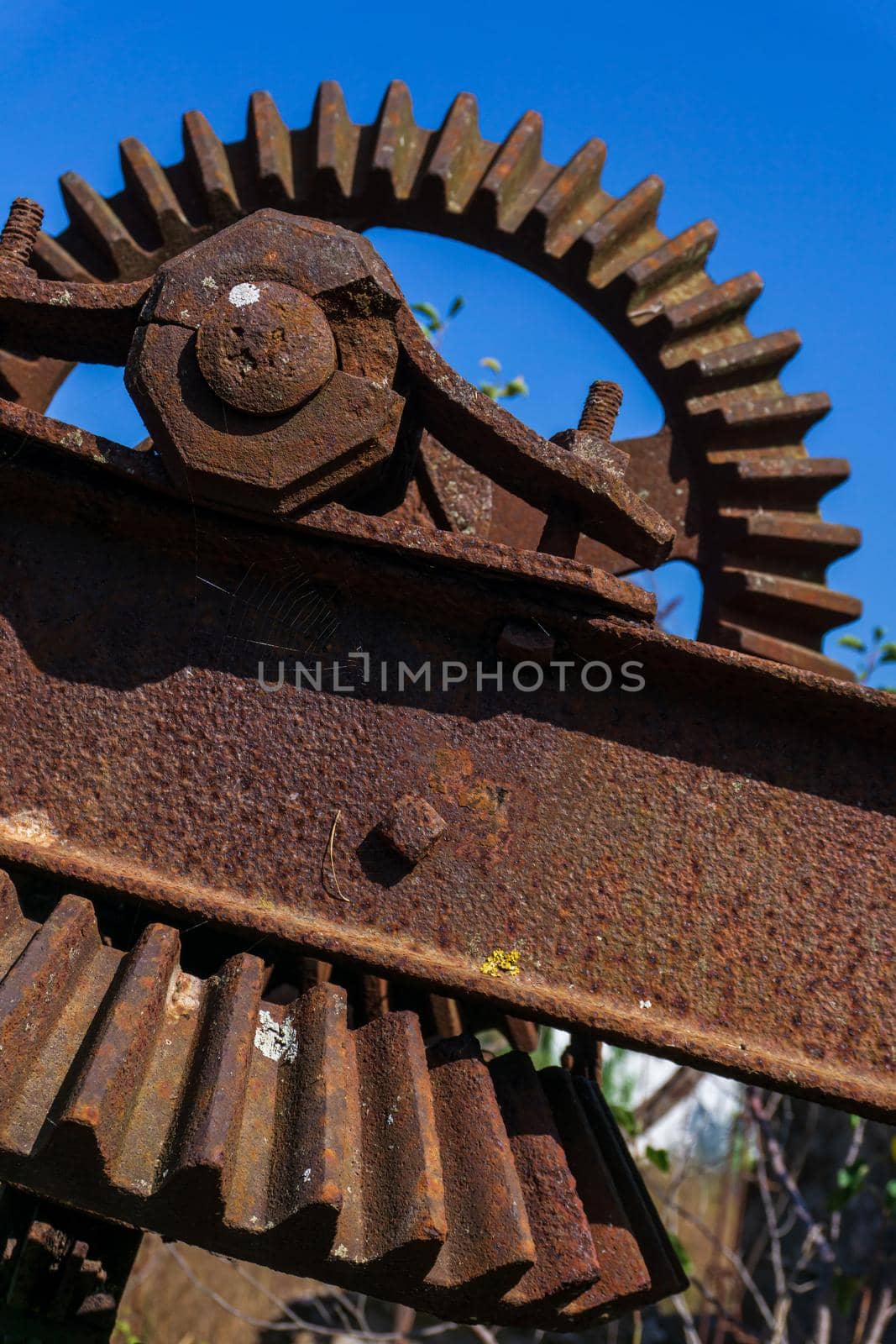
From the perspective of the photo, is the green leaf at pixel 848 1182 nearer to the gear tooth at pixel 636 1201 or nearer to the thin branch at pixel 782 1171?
the thin branch at pixel 782 1171

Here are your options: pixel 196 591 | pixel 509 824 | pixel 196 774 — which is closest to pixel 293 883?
pixel 196 774

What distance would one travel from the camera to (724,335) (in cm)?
346

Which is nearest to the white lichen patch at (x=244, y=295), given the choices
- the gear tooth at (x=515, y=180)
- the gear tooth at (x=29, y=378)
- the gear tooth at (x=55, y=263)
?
the gear tooth at (x=29, y=378)

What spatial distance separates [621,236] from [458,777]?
228 cm

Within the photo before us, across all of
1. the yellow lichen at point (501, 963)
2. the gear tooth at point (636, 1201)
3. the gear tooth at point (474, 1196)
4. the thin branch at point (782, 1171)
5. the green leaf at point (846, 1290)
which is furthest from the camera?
the thin branch at point (782, 1171)

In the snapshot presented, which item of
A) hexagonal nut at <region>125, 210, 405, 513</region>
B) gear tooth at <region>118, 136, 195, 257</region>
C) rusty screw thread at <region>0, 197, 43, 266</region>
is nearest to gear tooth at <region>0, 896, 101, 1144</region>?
hexagonal nut at <region>125, 210, 405, 513</region>

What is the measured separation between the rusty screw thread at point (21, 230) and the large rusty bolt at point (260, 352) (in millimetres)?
463

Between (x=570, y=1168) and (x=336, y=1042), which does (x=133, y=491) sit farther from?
(x=570, y=1168)

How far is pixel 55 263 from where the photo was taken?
320cm

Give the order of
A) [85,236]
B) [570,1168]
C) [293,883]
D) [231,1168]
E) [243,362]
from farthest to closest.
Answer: [85,236] → [570,1168] → [293,883] → [243,362] → [231,1168]

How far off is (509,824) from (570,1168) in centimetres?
60

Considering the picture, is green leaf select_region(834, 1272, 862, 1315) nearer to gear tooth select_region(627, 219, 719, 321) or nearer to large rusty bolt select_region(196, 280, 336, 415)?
gear tooth select_region(627, 219, 719, 321)

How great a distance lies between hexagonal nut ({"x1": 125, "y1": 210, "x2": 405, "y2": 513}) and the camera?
1669 mm

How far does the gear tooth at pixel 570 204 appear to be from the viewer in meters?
3.36
